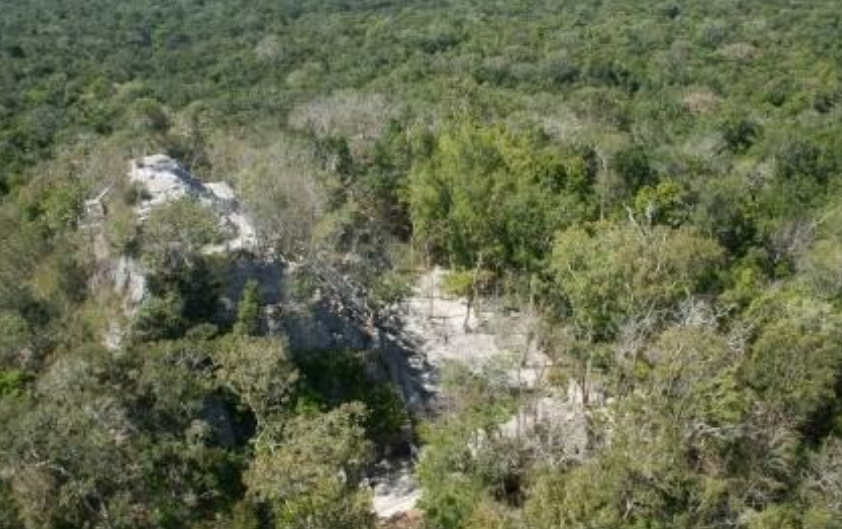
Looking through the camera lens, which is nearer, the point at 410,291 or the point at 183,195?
the point at 183,195

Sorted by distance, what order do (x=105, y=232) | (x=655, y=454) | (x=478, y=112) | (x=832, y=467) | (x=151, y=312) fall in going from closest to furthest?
(x=655, y=454) → (x=832, y=467) → (x=151, y=312) → (x=105, y=232) → (x=478, y=112)


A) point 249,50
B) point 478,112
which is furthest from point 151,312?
point 249,50

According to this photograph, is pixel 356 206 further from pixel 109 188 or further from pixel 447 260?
pixel 109 188

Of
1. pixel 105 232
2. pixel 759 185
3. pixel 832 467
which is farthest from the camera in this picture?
pixel 759 185

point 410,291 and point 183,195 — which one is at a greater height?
point 183,195

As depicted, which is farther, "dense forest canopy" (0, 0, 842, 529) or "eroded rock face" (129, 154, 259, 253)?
"eroded rock face" (129, 154, 259, 253)

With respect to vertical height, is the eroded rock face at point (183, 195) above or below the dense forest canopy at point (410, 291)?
above

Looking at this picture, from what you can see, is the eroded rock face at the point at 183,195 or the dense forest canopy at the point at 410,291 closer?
the dense forest canopy at the point at 410,291

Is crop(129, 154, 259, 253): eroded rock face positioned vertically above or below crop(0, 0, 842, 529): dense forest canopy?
above
